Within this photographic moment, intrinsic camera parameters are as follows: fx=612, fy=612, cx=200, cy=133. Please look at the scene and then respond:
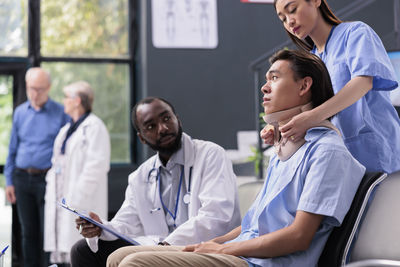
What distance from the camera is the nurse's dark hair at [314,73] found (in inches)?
73.2

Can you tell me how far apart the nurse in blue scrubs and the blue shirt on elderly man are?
10.7 ft

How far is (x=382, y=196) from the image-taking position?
1.74 m

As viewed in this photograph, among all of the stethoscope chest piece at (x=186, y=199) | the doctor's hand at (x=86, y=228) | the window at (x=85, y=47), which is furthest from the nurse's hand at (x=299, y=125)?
the window at (x=85, y=47)

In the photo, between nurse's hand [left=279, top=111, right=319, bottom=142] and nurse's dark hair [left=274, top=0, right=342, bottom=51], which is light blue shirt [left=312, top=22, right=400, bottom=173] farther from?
nurse's hand [left=279, top=111, right=319, bottom=142]

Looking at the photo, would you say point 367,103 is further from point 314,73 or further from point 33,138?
point 33,138

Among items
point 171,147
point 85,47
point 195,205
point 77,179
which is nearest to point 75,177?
point 77,179

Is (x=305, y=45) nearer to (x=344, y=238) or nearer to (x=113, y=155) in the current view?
(x=344, y=238)

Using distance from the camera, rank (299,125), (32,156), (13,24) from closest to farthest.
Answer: (299,125) → (32,156) → (13,24)

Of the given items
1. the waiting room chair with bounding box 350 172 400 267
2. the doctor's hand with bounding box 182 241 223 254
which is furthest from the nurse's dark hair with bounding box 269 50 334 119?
the doctor's hand with bounding box 182 241 223 254

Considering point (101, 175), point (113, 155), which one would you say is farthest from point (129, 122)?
point (101, 175)

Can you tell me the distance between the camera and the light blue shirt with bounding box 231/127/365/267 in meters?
1.65

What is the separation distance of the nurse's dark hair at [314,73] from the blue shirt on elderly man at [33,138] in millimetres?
3475

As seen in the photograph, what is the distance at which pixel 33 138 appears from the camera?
16.5 feet

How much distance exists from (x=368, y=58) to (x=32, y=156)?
11.6ft
